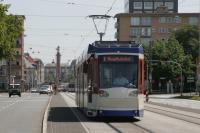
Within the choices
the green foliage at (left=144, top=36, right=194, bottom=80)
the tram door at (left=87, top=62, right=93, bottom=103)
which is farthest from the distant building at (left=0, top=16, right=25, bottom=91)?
the tram door at (left=87, top=62, right=93, bottom=103)

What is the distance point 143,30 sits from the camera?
167000 mm

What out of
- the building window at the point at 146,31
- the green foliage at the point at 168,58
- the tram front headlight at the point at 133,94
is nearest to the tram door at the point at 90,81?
the tram front headlight at the point at 133,94

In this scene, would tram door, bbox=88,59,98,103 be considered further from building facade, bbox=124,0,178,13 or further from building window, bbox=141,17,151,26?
building facade, bbox=124,0,178,13

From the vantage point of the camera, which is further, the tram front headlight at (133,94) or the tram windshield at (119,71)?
the tram windshield at (119,71)

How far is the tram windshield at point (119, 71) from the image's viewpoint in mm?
25875

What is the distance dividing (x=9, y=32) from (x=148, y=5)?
11844 centimetres

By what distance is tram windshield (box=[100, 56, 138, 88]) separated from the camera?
25.9 metres

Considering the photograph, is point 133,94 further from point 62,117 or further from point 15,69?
point 15,69

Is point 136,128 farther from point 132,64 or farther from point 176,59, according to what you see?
point 176,59

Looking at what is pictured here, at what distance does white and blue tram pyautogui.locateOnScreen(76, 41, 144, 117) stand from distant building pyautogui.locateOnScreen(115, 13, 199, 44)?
139 meters

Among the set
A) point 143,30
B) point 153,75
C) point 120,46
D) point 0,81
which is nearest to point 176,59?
point 153,75

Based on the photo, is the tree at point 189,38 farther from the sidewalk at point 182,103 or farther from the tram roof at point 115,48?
the tram roof at point 115,48

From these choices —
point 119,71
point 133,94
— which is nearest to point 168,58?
point 119,71

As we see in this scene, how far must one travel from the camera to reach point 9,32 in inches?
2537
